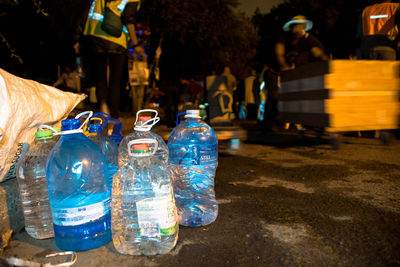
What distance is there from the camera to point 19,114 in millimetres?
1921

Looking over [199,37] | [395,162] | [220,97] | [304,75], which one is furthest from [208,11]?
[395,162]

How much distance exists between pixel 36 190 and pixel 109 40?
2424 mm

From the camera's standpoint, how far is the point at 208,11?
14.4 meters

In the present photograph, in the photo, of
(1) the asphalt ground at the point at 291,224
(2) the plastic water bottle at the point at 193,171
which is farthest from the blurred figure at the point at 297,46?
(2) the plastic water bottle at the point at 193,171

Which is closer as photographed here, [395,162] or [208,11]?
[395,162]

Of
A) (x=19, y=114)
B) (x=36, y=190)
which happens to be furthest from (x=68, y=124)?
(x=36, y=190)

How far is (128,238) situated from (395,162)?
389cm

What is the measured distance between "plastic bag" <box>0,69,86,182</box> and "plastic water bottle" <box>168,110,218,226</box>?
3.24ft

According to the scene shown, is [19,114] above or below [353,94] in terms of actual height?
below

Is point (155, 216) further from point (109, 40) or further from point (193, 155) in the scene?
point (109, 40)

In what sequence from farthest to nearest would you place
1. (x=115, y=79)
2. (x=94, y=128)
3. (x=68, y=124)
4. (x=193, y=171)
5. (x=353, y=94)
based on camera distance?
(x=353, y=94), (x=115, y=79), (x=193, y=171), (x=94, y=128), (x=68, y=124)

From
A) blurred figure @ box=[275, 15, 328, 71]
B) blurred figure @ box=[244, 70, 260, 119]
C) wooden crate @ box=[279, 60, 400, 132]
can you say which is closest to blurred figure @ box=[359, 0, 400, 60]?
blurred figure @ box=[275, 15, 328, 71]

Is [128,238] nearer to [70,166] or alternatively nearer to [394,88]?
[70,166]

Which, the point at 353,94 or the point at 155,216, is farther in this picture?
the point at 353,94
